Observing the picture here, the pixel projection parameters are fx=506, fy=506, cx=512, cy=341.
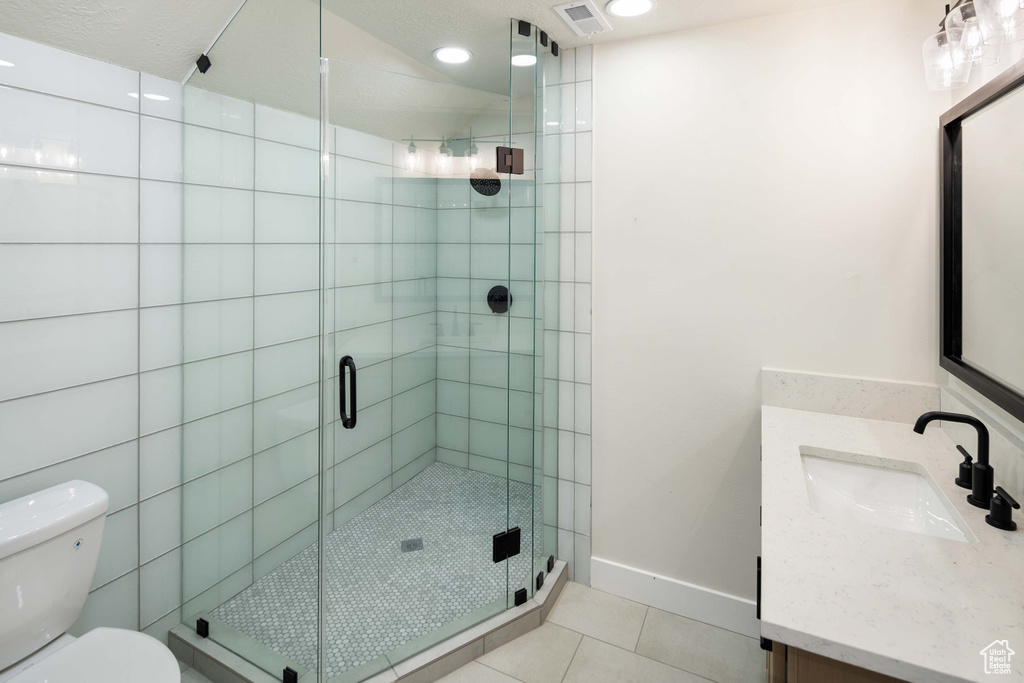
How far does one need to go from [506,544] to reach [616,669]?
577mm

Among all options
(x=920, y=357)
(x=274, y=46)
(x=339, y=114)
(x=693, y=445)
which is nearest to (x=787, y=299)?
(x=920, y=357)

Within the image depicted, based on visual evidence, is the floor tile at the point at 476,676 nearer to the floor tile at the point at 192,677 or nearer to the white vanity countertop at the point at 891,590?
the floor tile at the point at 192,677

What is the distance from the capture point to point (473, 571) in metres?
1.88

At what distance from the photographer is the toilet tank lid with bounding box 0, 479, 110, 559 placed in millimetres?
1216

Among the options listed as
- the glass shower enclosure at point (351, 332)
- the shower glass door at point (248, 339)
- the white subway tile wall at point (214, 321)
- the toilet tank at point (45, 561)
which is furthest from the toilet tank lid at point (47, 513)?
the glass shower enclosure at point (351, 332)

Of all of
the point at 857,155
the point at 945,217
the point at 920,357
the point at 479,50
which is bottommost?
the point at 920,357

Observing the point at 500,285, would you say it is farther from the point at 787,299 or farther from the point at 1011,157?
the point at 1011,157

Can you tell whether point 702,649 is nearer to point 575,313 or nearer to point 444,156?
point 575,313

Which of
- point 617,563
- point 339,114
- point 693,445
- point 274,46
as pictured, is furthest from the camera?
point 617,563

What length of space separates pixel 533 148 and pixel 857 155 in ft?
3.67

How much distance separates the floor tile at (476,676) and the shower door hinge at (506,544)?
1.18 feet

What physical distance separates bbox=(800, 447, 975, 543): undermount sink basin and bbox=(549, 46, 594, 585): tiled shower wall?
0.96 meters

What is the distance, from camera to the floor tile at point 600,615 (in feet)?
6.53

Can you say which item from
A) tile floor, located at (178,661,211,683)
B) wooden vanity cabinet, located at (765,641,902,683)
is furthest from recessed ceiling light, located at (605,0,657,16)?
tile floor, located at (178,661,211,683)
